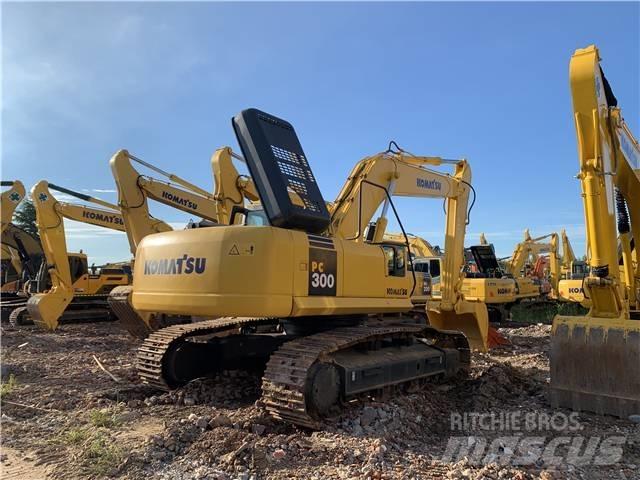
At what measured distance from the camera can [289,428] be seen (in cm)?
521

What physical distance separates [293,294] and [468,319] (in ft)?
17.5

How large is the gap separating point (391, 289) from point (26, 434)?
4248 millimetres

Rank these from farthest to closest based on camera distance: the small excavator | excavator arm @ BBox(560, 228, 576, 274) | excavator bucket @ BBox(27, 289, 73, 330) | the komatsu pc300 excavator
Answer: excavator arm @ BBox(560, 228, 576, 274), the small excavator, excavator bucket @ BBox(27, 289, 73, 330), the komatsu pc300 excavator

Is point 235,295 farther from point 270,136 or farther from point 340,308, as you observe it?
point 270,136

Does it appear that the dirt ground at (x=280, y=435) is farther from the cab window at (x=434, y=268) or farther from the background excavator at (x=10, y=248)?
the background excavator at (x=10, y=248)

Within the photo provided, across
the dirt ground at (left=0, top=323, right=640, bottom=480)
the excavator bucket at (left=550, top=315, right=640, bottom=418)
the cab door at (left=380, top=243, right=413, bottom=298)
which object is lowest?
the dirt ground at (left=0, top=323, right=640, bottom=480)

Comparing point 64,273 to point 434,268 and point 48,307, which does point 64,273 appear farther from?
point 434,268

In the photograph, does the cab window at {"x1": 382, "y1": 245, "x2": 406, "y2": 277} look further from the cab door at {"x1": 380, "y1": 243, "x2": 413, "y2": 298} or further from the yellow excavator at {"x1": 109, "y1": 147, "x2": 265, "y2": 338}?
the yellow excavator at {"x1": 109, "y1": 147, "x2": 265, "y2": 338}

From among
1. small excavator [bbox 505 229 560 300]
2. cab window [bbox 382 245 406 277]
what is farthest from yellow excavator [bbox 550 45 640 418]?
small excavator [bbox 505 229 560 300]

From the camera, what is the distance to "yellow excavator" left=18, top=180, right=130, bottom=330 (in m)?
15.1

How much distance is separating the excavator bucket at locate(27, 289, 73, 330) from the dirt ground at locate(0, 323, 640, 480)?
8.08 metres

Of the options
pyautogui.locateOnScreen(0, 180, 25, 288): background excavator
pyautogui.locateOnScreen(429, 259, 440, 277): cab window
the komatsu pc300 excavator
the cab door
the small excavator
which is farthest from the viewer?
the small excavator

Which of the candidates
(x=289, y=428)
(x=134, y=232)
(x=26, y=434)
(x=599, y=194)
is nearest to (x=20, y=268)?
(x=134, y=232)

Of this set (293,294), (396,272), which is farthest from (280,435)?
(396,272)
